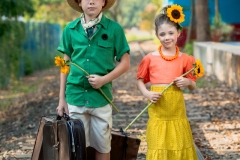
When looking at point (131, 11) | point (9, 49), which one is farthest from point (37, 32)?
point (131, 11)

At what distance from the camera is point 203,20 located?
19.8 m

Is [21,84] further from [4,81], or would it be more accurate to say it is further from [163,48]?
[163,48]

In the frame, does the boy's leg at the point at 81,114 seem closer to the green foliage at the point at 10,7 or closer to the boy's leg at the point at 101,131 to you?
the boy's leg at the point at 101,131

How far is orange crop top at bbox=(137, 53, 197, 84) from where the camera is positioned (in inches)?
173

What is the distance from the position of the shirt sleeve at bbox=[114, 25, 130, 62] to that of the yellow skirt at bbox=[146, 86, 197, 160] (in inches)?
15.6

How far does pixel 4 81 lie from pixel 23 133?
21.1 ft

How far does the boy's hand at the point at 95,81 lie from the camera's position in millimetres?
4168

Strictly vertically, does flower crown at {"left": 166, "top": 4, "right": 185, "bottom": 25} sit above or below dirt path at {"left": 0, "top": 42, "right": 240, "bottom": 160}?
above

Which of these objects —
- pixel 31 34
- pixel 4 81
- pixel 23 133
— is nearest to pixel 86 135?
pixel 23 133

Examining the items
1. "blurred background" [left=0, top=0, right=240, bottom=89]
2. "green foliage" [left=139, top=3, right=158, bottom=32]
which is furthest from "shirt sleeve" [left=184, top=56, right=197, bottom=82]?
"green foliage" [left=139, top=3, right=158, bottom=32]

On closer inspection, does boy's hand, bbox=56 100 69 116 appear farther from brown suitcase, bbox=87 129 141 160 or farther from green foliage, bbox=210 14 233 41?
green foliage, bbox=210 14 233 41

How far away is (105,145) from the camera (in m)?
4.36

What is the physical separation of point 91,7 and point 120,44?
1.24ft

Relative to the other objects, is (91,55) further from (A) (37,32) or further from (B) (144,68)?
(A) (37,32)
